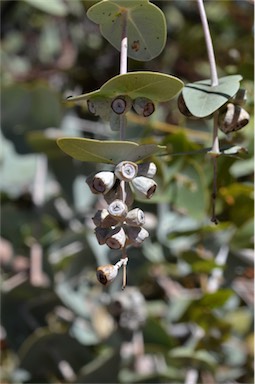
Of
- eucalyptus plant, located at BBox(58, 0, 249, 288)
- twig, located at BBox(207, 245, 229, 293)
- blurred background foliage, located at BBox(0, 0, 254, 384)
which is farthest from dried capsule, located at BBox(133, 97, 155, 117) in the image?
twig, located at BBox(207, 245, 229, 293)

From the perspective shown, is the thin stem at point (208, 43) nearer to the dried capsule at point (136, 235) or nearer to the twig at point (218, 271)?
the dried capsule at point (136, 235)

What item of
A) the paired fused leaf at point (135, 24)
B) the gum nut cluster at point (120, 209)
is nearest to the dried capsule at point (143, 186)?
the gum nut cluster at point (120, 209)

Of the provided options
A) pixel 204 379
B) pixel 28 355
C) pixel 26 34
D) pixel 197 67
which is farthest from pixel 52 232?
pixel 26 34

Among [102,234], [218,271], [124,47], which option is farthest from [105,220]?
[218,271]

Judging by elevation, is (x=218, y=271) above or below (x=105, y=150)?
below

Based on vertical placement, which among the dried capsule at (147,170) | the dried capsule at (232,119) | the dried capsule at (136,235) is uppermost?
the dried capsule at (232,119)

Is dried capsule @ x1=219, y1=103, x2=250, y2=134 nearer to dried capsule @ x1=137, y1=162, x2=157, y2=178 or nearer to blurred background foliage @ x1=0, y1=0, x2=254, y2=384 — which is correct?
dried capsule @ x1=137, y1=162, x2=157, y2=178

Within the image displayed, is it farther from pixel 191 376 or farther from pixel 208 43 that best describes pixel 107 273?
pixel 191 376
